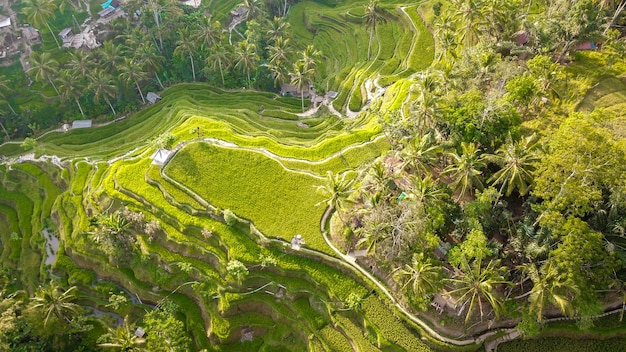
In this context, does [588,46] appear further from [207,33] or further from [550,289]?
[207,33]

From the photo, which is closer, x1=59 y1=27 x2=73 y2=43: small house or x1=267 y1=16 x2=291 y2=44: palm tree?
x1=267 y1=16 x2=291 y2=44: palm tree

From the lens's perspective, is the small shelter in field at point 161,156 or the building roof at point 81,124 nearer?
the small shelter in field at point 161,156

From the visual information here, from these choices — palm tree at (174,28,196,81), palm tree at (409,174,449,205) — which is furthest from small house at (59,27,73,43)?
palm tree at (409,174,449,205)

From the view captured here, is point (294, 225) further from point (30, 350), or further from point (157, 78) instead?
point (157, 78)

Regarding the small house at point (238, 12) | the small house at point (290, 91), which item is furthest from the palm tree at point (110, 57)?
the small house at point (290, 91)

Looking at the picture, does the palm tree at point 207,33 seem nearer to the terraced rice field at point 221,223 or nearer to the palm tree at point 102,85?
the terraced rice field at point 221,223

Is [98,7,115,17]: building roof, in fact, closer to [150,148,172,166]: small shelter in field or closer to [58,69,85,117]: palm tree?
[58,69,85,117]: palm tree
